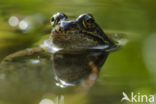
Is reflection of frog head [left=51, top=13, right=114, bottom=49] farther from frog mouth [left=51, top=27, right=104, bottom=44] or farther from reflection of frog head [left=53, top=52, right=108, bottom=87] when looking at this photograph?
reflection of frog head [left=53, top=52, right=108, bottom=87]

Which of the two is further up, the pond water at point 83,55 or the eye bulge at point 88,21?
the eye bulge at point 88,21

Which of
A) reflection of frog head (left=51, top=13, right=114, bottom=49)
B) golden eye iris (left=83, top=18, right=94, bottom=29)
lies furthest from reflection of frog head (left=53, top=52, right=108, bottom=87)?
golden eye iris (left=83, top=18, right=94, bottom=29)

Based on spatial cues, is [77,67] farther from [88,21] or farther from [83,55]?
[88,21]

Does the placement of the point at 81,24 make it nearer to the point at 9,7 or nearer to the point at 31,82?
the point at 31,82

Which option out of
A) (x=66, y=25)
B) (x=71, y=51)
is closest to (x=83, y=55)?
(x=71, y=51)

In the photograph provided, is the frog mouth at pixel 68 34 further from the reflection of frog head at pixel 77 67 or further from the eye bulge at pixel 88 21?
the reflection of frog head at pixel 77 67

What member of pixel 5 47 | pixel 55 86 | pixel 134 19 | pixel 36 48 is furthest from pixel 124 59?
pixel 134 19

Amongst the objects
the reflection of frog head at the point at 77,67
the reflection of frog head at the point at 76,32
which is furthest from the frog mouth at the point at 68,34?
the reflection of frog head at the point at 77,67
